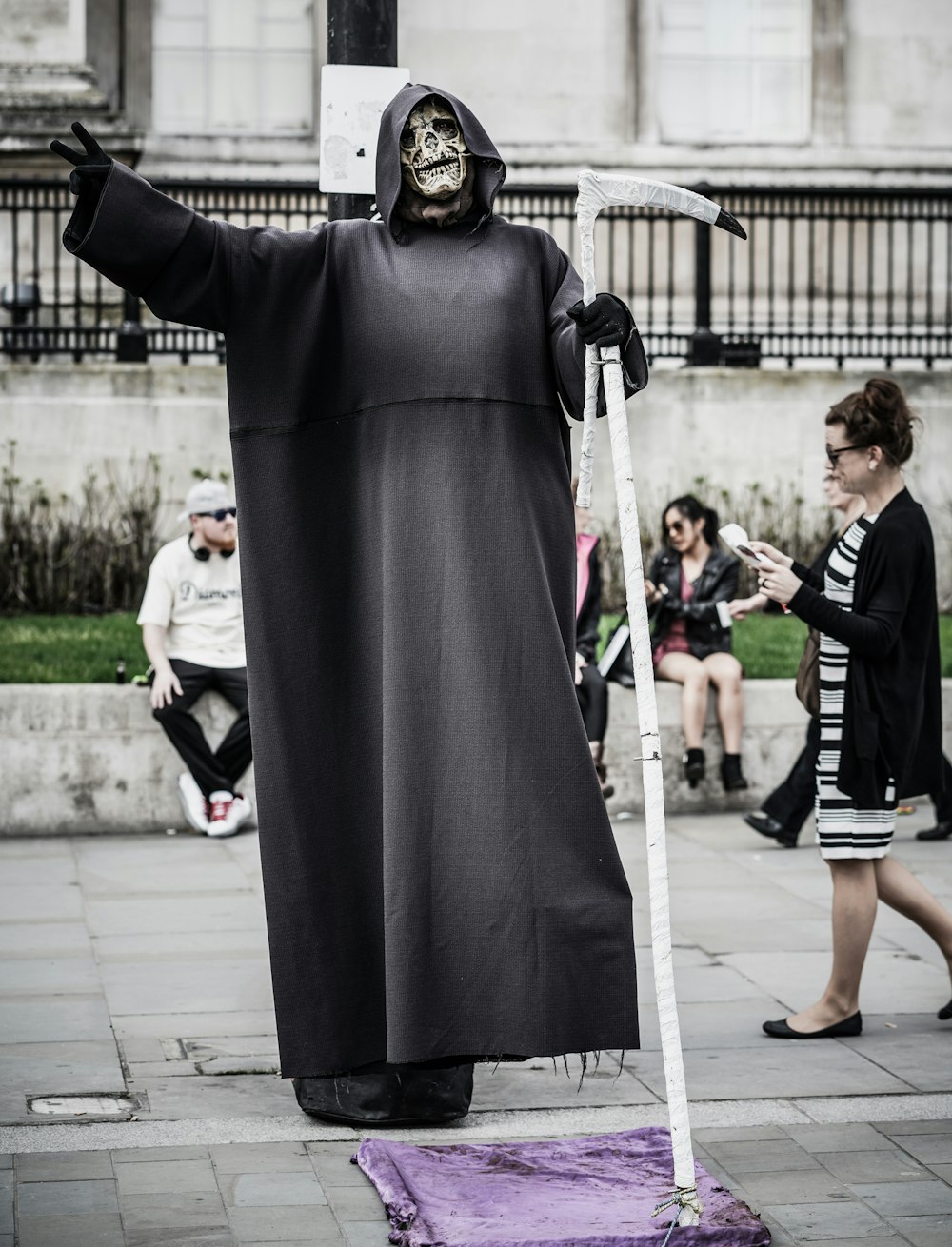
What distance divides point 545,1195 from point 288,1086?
121cm

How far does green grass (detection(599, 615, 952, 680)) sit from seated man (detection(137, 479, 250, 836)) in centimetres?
280

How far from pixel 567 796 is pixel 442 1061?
718 mm

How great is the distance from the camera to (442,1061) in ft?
15.2

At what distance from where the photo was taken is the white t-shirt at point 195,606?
960 cm

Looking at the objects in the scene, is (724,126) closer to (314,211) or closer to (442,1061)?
(314,211)

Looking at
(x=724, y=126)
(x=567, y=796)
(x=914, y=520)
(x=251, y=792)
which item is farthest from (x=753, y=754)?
(x=724, y=126)

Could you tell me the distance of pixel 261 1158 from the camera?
469cm

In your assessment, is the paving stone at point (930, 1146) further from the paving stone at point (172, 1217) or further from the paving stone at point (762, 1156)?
the paving stone at point (172, 1217)

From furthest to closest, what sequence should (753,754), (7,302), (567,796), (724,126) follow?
(724,126) < (7,302) < (753,754) < (567,796)

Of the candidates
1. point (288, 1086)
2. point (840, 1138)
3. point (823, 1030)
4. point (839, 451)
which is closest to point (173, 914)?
point (288, 1086)

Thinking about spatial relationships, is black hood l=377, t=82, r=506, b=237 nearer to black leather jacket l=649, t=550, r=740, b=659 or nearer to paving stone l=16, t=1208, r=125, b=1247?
paving stone l=16, t=1208, r=125, b=1247

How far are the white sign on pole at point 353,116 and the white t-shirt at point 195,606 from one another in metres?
3.95

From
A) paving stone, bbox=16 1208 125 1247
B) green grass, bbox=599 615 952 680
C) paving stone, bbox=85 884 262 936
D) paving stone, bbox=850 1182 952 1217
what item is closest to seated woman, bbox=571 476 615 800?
green grass, bbox=599 615 952 680

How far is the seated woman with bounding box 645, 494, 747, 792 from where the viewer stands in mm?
9852
